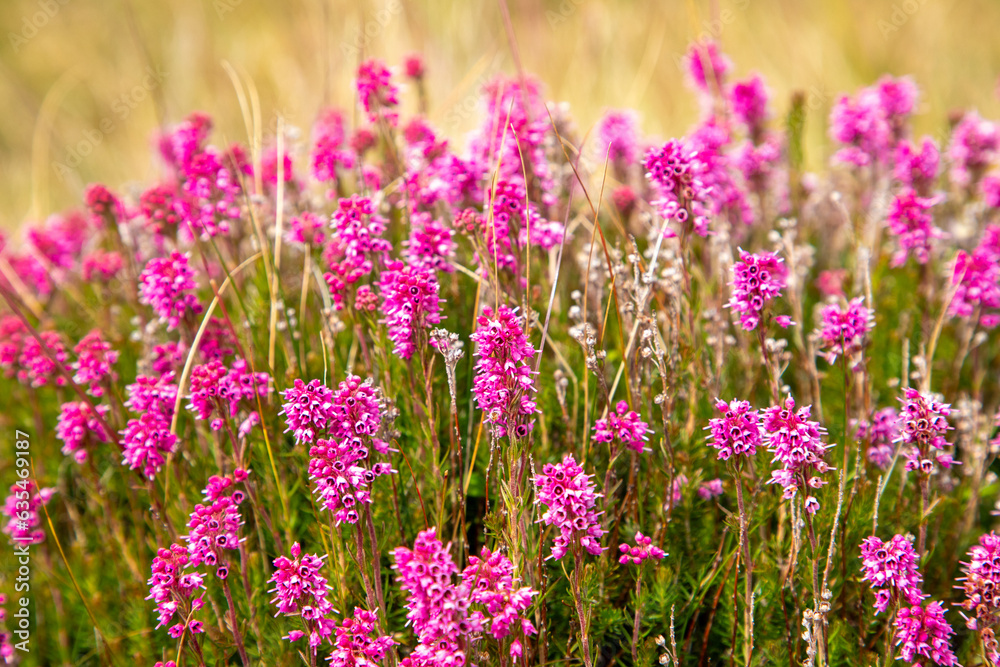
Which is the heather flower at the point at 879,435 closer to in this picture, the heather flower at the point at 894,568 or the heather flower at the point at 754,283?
the heather flower at the point at 894,568

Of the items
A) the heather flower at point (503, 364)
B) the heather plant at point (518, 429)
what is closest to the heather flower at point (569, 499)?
the heather plant at point (518, 429)

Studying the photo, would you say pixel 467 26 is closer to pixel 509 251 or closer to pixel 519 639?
pixel 509 251

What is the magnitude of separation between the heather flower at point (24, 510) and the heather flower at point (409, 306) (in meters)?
2.09

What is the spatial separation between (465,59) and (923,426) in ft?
28.5

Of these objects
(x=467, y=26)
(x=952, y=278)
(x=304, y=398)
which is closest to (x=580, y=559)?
(x=304, y=398)

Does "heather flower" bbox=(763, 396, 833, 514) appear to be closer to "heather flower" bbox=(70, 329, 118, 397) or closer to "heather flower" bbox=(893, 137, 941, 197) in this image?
"heather flower" bbox=(893, 137, 941, 197)

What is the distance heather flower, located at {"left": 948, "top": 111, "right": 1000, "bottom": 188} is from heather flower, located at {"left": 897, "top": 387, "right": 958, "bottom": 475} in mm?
3074

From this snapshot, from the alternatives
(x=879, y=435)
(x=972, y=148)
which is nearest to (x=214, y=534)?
(x=879, y=435)

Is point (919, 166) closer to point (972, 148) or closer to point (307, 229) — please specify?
point (972, 148)

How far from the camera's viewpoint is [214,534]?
2.58m

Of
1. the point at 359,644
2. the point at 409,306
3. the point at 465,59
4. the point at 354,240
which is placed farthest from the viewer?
the point at 465,59

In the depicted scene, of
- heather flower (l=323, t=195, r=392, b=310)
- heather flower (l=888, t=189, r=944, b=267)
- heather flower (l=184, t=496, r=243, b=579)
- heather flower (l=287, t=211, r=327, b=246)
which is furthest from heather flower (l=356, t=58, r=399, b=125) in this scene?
heather flower (l=888, t=189, r=944, b=267)

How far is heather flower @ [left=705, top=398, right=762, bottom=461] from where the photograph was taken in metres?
2.46

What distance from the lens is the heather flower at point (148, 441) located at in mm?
3064
